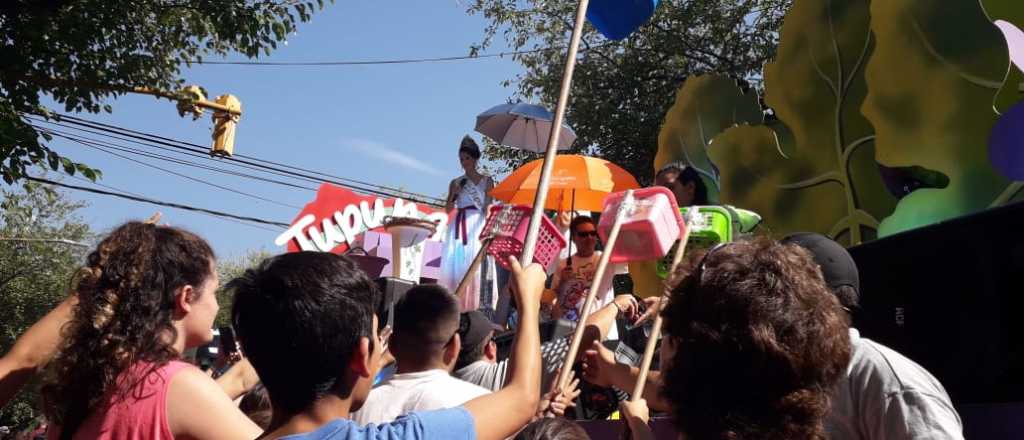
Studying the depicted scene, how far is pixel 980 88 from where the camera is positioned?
4805 mm

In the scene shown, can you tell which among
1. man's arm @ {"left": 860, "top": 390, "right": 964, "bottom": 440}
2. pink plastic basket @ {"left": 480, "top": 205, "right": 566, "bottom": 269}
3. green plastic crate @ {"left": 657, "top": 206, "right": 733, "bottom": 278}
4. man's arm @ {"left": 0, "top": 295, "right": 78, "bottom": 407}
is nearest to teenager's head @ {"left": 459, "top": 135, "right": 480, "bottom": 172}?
green plastic crate @ {"left": 657, "top": 206, "right": 733, "bottom": 278}

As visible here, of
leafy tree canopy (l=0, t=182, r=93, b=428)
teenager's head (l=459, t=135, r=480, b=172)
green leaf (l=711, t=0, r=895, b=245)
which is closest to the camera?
green leaf (l=711, t=0, r=895, b=245)

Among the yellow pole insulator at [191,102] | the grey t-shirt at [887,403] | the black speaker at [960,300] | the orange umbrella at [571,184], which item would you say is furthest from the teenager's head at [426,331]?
the yellow pole insulator at [191,102]

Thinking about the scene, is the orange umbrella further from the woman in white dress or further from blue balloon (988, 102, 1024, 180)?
blue balloon (988, 102, 1024, 180)

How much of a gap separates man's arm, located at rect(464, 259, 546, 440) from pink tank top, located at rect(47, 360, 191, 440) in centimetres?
81

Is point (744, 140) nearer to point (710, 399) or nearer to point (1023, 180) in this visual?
point (1023, 180)

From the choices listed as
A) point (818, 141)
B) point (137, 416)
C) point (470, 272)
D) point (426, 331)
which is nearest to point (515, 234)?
point (470, 272)

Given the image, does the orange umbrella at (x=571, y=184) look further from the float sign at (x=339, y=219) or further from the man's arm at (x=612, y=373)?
the float sign at (x=339, y=219)

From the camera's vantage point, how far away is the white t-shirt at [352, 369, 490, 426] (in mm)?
3141

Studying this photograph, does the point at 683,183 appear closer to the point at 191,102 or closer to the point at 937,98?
the point at 937,98

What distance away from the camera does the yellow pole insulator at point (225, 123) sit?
585 inches

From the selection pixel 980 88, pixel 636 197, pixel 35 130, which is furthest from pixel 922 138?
pixel 35 130

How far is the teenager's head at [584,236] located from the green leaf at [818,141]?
0.99 m

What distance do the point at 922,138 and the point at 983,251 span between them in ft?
6.30
